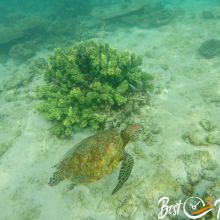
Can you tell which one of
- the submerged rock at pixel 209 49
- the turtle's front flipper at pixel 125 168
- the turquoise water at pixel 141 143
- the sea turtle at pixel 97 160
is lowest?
the submerged rock at pixel 209 49

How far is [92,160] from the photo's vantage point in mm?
4316

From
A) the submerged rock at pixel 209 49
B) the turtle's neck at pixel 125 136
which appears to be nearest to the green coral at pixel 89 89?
the turtle's neck at pixel 125 136

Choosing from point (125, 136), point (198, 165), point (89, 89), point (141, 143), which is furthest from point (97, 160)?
point (89, 89)

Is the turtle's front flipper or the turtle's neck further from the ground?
the turtle's neck

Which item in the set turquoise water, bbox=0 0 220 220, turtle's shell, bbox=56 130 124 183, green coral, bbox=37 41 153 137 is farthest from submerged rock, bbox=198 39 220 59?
turtle's shell, bbox=56 130 124 183

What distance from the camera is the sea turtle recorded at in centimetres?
432

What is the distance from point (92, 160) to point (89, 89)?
2729 millimetres

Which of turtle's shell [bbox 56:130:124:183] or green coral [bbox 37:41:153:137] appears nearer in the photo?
turtle's shell [bbox 56:130:124:183]

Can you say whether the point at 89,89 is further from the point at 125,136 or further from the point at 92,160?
the point at 92,160

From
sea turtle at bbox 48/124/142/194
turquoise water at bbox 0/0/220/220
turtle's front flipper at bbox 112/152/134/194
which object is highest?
sea turtle at bbox 48/124/142/194

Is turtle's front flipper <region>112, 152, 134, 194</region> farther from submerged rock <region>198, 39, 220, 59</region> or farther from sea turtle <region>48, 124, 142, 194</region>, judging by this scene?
submerged rock <region>198, 39, 220, 59</region>

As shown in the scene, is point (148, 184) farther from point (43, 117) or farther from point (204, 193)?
point (43, 117)

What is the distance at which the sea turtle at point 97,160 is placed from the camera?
4.32 metres

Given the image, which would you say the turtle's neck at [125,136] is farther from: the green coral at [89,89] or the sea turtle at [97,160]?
the green coral at [89,89]
